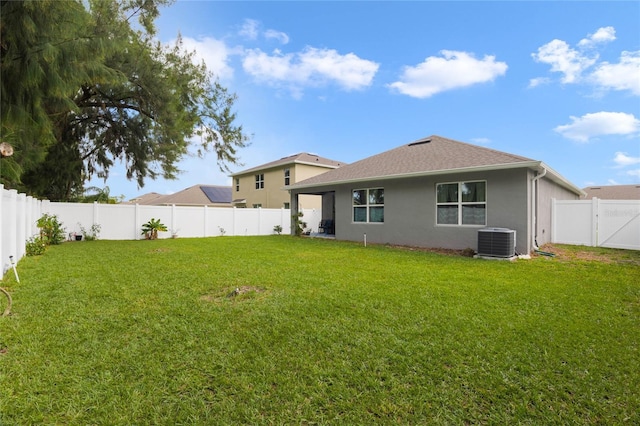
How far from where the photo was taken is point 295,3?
10938mm

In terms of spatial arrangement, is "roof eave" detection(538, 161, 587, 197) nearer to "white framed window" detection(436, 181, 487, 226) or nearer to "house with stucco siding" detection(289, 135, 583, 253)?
"house with stucco siding" detection(289, 135, 583, 253)

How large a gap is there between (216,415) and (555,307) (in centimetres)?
474

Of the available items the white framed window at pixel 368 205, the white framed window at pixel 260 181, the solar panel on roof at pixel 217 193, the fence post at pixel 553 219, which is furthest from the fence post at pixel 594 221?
the solar panel on roof at pixel 217 193

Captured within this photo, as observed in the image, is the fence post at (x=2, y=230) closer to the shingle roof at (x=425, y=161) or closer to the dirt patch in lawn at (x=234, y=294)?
the dirt patch in lawn at (x=234, y=294)

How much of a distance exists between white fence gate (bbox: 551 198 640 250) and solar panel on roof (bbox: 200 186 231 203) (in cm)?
3090

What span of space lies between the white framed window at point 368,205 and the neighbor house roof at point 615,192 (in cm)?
2202

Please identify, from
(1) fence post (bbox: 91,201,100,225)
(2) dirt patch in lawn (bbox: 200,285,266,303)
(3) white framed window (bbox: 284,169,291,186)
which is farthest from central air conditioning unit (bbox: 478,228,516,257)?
(1) fence post (bbox: 91,201,100,225)

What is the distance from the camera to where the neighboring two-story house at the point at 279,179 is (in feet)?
73.2

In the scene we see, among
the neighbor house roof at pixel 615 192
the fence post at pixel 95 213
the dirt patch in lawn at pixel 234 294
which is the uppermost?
the neighbor house roof at pixel 615 192

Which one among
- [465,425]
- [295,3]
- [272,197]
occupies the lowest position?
[465,425]

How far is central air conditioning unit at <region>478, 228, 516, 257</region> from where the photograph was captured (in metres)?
8.61

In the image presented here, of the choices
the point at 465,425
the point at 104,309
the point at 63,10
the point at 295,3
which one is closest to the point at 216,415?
the point at 465,425

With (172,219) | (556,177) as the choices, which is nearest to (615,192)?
(556,177)

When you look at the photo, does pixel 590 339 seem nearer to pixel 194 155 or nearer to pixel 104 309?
pixel 104 309
